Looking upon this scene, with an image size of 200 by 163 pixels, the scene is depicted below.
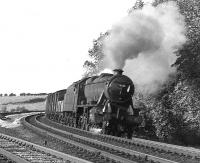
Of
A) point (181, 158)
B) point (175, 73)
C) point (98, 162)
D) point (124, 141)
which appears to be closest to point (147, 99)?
point (175, 73)

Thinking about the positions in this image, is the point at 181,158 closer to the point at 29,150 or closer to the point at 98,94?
the point at 29,150

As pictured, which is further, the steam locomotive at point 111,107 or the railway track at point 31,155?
the steam locomotive at point 111,107

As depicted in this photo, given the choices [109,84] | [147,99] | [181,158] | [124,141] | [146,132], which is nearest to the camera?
[181,158]

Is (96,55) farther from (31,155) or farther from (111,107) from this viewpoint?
(31,155)

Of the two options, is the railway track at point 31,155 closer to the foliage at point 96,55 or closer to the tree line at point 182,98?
the tree line at point 182,98

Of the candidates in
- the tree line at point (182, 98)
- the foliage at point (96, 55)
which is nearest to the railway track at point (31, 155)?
the tree line at point (182, 98)

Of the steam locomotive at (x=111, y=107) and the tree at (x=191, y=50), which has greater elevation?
the tree at (x=191, y=50)

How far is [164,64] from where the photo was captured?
23734 millimetres

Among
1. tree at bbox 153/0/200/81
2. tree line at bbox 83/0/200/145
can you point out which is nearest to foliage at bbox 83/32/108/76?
tree line at bbox 83/0/200/145

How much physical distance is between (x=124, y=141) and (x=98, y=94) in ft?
16.0

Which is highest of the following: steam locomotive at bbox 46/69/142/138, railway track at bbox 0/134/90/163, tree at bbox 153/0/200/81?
tree at bbox 153/0/200/81

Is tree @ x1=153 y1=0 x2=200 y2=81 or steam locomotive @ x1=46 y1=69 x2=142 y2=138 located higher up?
tree @ x1=153 y1=0 x2=200 y2=81

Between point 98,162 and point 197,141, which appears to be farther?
point 197,141

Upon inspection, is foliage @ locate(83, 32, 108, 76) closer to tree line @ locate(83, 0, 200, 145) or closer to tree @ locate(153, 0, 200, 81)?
tree line @ locate(83, 0, 200, 145)
